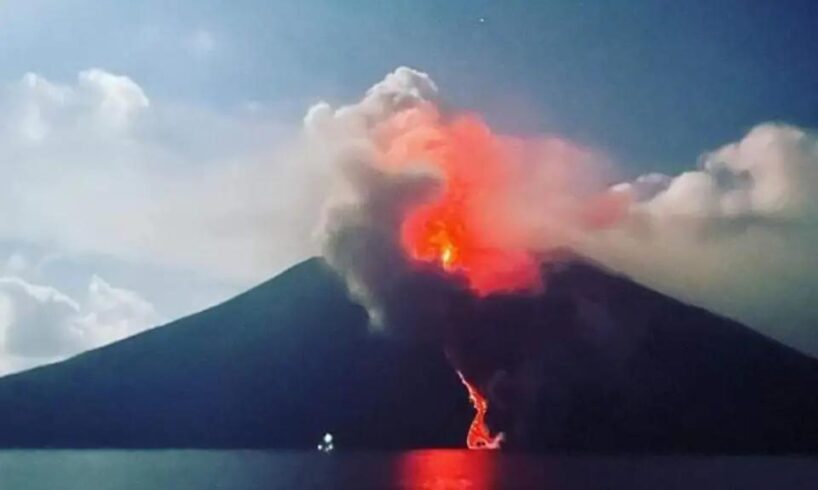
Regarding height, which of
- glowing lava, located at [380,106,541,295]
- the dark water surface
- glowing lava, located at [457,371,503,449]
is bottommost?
the dark water surface

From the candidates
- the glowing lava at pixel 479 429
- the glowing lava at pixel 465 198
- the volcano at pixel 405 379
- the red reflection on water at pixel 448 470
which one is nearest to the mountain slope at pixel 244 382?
the volcano at pixel 405 379

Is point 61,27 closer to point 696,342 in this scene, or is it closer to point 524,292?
point 524,292

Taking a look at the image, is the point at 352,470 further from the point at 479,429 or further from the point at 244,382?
the point at 244,382

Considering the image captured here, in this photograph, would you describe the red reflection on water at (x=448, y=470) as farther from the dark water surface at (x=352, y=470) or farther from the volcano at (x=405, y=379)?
the volcano at (x=405, y=379)

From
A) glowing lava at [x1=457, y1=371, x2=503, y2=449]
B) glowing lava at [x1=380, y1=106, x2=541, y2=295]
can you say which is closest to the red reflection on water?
glowing lava at [x1=457, y1=371, x2=503, y2=449]

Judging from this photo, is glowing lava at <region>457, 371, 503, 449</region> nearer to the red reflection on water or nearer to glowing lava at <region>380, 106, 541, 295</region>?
the red reflection on water

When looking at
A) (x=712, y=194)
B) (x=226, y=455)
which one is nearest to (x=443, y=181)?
(x=712, y=194)
